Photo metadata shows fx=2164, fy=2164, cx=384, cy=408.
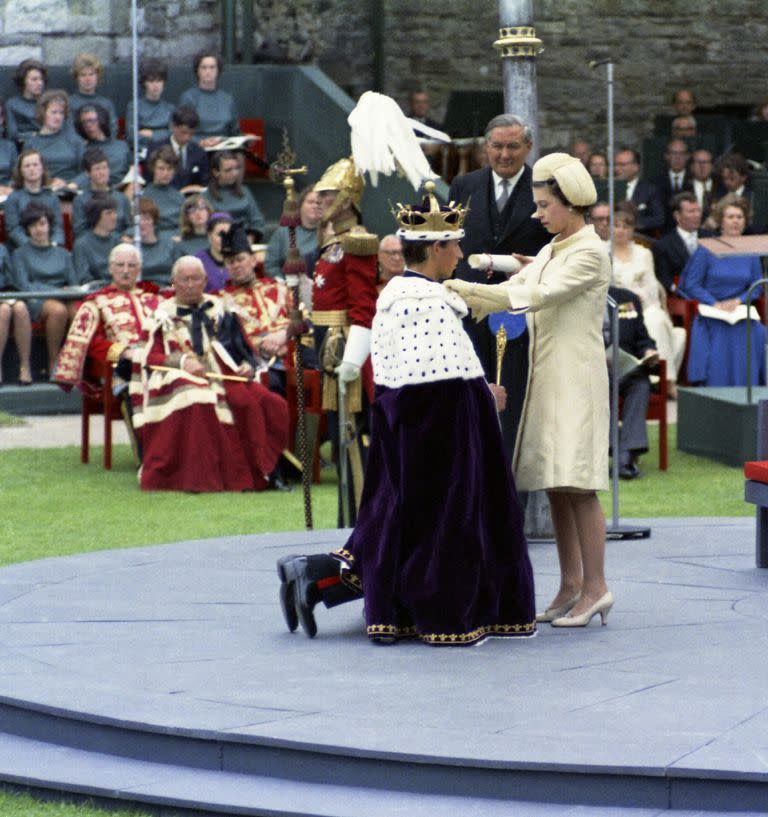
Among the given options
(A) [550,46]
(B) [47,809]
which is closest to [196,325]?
(B) [47,809]

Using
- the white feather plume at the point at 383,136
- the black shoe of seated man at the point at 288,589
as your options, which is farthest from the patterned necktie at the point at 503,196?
the black shoe of seated man at the point at 288,589

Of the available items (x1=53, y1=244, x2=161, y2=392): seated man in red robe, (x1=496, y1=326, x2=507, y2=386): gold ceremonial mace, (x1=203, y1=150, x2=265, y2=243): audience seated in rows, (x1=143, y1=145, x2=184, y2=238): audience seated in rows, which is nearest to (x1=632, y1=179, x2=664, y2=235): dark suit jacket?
(x1=203, y1=150, x2=265, y2=243): audience seated in rows

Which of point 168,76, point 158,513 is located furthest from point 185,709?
point 168,76

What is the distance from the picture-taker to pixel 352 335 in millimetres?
9938

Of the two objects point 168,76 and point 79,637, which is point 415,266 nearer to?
point 79,637

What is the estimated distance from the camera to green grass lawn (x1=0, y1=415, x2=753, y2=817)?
34.5ft

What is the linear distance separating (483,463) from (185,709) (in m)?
1.45

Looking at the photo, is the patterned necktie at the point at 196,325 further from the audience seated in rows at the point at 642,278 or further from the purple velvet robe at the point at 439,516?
A: the purple velvet robe at the point at 439,516

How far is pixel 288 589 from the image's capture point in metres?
7.14

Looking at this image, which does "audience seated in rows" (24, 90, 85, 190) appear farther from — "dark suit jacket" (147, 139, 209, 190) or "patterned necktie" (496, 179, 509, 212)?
"patterned necktie" (496, 179, 509, 212)

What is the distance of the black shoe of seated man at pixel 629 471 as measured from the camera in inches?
496

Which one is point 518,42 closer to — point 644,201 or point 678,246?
point 678,246

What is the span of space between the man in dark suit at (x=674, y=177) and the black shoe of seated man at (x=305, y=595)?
1222 cm

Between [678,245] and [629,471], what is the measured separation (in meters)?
4.49
